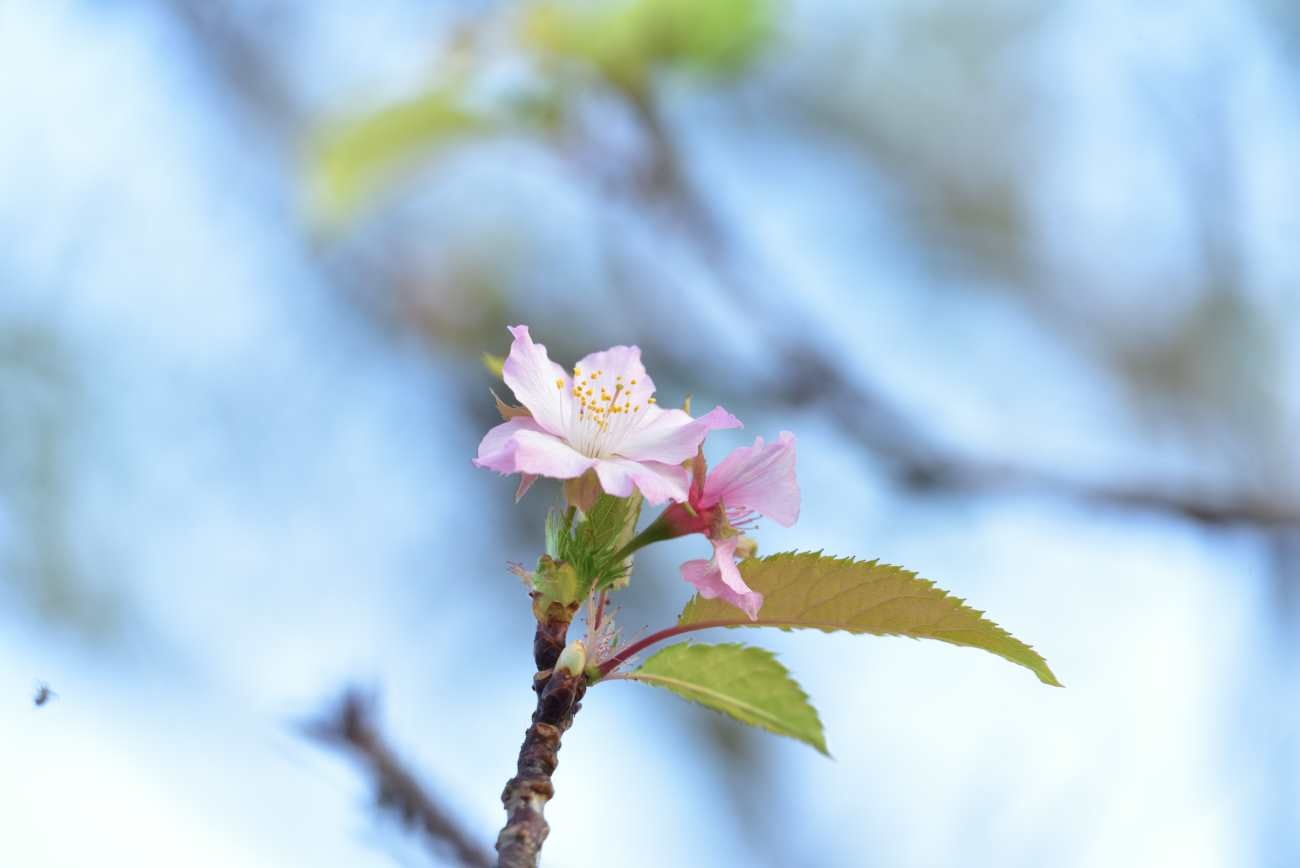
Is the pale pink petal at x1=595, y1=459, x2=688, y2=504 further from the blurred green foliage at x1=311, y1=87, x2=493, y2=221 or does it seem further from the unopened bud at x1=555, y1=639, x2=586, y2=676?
the blurred green foliage at x1=311, y1=87, x2=493, y2=221

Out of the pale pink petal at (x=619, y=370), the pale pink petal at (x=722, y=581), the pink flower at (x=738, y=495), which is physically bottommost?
the pale pink petal at (x=722, y=581)

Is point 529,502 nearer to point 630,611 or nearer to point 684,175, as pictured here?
point 630,611

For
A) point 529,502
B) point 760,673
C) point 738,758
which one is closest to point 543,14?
point 529,502

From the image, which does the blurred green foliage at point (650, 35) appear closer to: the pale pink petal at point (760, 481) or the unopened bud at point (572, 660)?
the pale pink petal at point (760, 481)

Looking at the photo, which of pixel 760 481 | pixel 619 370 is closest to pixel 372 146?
pixel 619 370

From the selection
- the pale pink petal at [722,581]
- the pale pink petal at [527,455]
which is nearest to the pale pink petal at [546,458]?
the pale pink petal at [527,455]

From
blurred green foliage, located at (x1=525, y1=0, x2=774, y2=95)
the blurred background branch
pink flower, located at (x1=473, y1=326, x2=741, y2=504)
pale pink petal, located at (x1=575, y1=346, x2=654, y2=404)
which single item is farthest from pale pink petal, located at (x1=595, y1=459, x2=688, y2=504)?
blurred green foliage, located at (x1=525, y1=0, x2=774, y2=95)

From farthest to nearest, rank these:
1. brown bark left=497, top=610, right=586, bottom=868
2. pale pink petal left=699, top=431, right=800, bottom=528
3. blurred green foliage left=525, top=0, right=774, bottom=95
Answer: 1. blurred green foliage left=525, top=0, right=774, bottom=95
2. pale pink petal left=699, top=431, right=800, bottom=528
3. brown bark left=497, top=610, right=586, bottom=868
